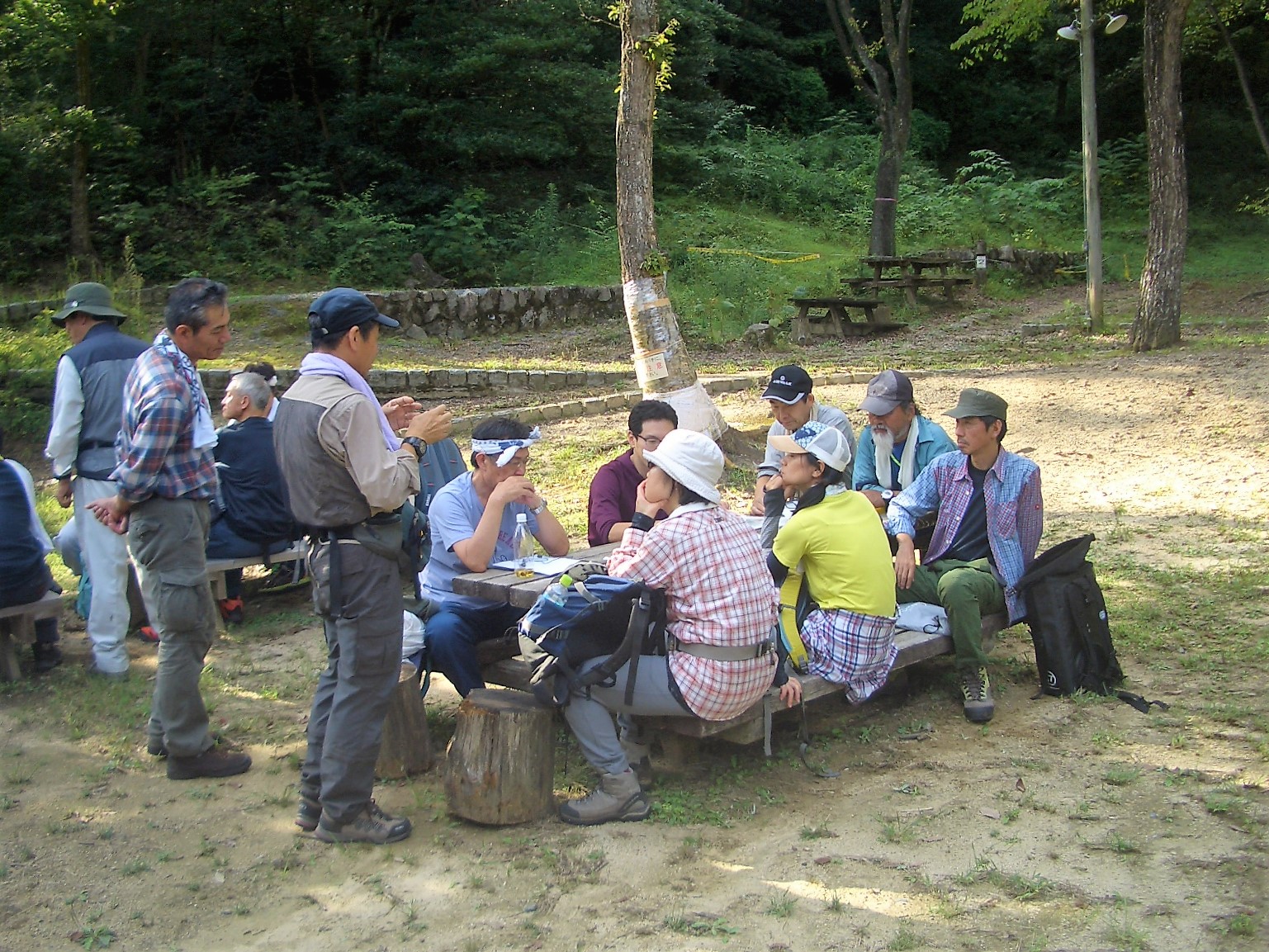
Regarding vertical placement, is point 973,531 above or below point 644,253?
below

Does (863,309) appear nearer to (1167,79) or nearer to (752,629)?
(1167,79)

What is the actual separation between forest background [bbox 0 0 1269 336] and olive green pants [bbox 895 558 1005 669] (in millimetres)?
10578

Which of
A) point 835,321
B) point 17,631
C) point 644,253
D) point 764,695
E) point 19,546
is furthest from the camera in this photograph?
point 835,321

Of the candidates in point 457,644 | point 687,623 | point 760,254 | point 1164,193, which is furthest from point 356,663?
point 760,254

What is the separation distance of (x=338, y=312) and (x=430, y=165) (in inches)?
696

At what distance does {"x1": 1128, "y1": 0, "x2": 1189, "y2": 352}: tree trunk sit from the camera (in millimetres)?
12430

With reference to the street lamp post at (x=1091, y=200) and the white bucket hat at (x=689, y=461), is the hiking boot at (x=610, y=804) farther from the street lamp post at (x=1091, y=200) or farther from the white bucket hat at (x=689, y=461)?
the street lamp post at (x=1091, y=200)

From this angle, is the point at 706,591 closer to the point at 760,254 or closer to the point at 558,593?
the point at 558,593

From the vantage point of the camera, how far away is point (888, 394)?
5.48 metres

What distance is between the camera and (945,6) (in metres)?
32.7

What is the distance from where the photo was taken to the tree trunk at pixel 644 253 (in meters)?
8.79

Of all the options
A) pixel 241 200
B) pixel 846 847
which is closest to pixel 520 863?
pixel 846 847

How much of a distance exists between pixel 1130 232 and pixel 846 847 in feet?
74.0

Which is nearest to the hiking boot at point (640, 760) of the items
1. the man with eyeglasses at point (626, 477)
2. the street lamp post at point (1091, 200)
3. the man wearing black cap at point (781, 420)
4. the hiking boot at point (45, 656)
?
the man wearing black cap at point (781, 420)
